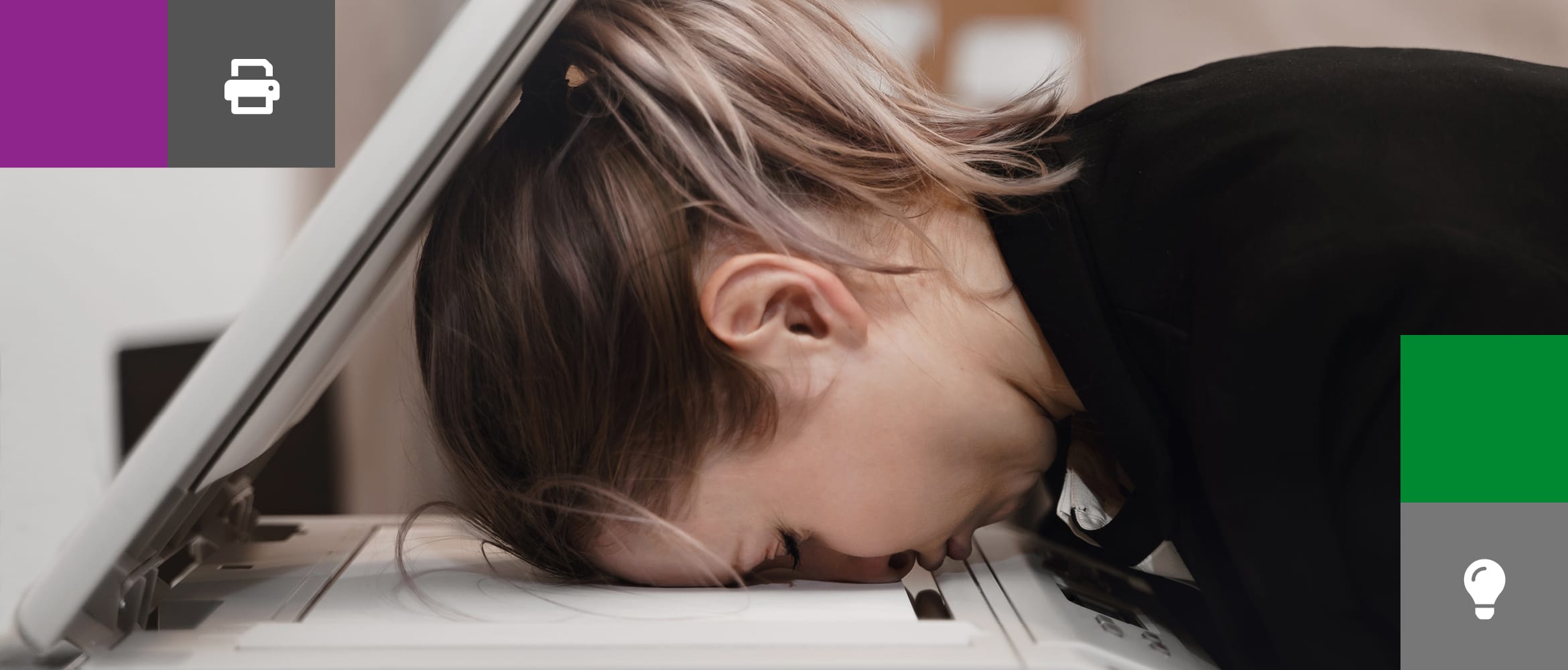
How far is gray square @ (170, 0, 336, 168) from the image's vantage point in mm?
704

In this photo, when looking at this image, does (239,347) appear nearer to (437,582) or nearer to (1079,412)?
(437,582)

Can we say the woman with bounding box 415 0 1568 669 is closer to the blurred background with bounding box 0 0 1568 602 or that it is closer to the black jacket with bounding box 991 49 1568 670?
the black jacket with bounding box 991 49 1568 670

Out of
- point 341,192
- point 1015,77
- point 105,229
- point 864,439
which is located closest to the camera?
point 341,192

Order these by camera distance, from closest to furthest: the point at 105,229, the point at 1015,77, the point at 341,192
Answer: the point at 341,192 < the point at 105,229 < the point at 1015,77

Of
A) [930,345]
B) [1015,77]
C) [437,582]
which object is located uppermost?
[1015,77]

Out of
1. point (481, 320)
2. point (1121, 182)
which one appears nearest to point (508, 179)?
point (481, 320)

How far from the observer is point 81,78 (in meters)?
0.81

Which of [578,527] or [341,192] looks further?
[578,527]

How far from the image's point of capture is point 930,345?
0.53 metres

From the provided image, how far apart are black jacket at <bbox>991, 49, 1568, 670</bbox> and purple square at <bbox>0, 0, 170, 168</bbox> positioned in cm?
67

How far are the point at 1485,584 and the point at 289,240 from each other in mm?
1173

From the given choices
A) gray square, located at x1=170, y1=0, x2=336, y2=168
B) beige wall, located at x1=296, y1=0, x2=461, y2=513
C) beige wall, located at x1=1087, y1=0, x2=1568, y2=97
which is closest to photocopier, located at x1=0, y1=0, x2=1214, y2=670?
gray square, located at x1=170, y1=0, x2=336, y2=168

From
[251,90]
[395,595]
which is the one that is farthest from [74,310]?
[395,595]

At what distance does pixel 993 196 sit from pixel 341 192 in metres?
0.33
